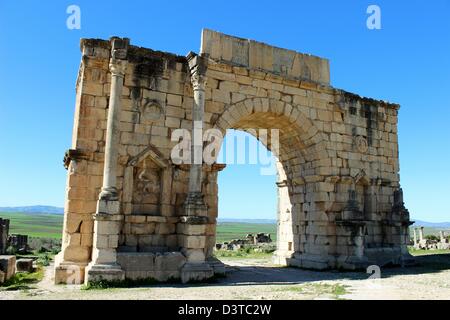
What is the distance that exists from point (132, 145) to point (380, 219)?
8293 millimetres

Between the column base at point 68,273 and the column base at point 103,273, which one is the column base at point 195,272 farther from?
the column base at point 68,273

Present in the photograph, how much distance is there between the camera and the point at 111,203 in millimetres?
8578

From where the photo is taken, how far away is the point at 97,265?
825 cm

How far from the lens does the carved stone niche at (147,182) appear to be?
9.38 metres

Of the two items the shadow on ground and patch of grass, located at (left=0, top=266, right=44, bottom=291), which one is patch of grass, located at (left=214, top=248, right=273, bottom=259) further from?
patch of grass, located at (left=0, top=266, right=44, bottom=291)

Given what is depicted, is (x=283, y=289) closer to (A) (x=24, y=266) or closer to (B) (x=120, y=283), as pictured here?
(B) (x=120, y=283)

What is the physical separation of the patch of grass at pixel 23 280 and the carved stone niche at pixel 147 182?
8.30 ft

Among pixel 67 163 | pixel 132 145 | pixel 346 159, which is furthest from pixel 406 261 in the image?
pixel 67 163

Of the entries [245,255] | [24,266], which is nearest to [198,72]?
[24,266]

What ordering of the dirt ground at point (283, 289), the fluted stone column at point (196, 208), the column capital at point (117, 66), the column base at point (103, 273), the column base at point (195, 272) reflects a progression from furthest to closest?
the column capital at point (117, 66) → the fluted stone column at point (196, 208) → the column base at point (195, 272) → the column base at point (103, 273) → the dirt ground at point (283, 289)

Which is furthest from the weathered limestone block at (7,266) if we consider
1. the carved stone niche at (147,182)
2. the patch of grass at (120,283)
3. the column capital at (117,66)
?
the column capital at (117,66)

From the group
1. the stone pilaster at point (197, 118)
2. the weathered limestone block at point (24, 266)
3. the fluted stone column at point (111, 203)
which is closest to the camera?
the fluted stone column at point (111, 203)

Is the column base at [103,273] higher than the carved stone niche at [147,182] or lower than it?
lower

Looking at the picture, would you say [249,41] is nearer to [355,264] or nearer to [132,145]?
[132,145]
